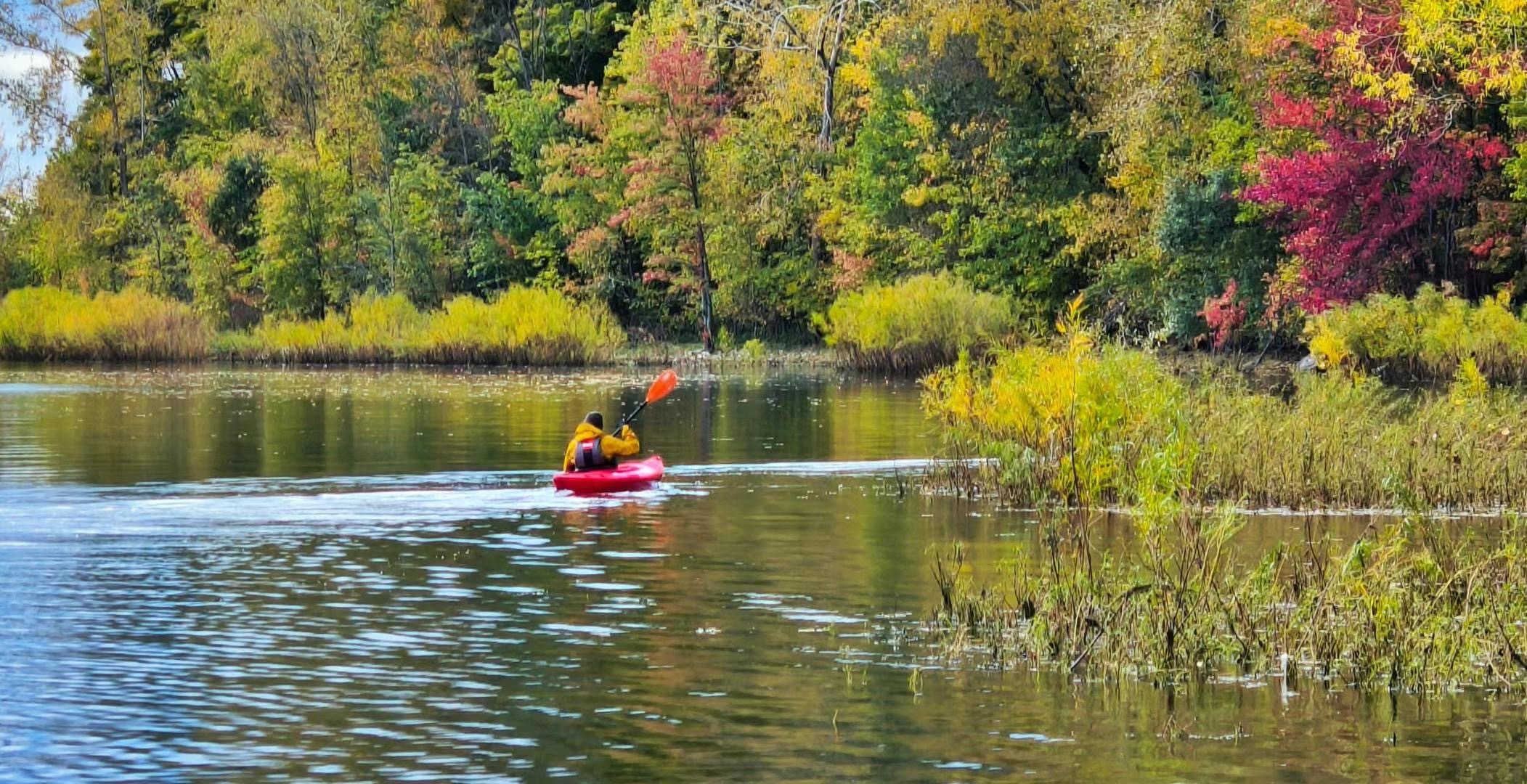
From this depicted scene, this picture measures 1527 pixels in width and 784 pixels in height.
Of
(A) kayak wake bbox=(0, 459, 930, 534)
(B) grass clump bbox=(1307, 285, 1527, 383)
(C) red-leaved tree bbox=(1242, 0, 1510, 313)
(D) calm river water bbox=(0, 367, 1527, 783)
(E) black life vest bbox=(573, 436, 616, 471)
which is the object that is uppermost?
(C) red-leaved tree bbox=(1242, 0, 1510, 313)

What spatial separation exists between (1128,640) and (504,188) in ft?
185

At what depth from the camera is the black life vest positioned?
23.0 meters

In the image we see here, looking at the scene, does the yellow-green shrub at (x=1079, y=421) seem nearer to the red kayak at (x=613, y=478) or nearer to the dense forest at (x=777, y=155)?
the red kayak at (x=613, y=478)

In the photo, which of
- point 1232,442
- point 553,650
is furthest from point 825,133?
point 553,650

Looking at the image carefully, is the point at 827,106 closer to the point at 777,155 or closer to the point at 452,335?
the point at 777,155

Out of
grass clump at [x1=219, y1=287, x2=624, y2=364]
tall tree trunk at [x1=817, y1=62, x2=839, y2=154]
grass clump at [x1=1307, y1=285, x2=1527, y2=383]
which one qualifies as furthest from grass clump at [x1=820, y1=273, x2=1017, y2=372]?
tall tree trunk at [x1=817, y1=62, x2=839, y2=154]

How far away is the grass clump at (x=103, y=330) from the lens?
62.1 metres

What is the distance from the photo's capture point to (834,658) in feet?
42.4

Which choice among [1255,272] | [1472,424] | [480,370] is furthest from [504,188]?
[1472,424]

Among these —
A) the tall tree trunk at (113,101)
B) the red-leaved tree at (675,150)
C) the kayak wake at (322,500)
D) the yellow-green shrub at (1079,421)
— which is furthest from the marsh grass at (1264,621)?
the tall tree trunk at (113,101)

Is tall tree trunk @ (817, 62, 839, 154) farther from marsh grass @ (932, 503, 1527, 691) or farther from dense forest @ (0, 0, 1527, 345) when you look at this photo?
marsh grass @ (932, 503, 1527, 691)

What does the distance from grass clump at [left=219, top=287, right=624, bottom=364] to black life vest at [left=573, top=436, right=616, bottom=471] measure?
33405 millimetres

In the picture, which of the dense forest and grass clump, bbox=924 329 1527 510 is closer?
grass clump, bbox=924 329 1527 510

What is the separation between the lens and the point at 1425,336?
39.7 m
